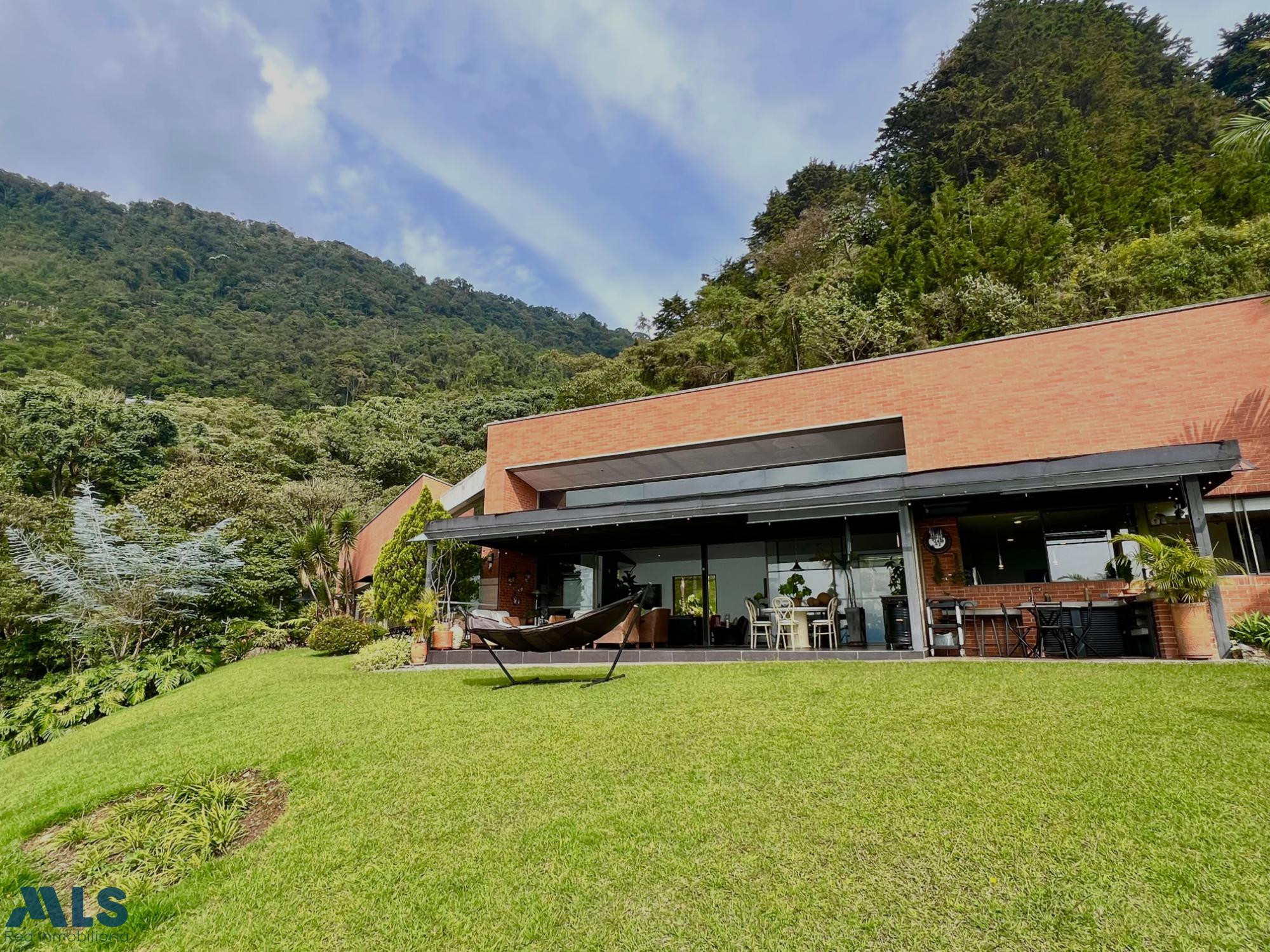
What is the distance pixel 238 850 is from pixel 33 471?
1190 inches

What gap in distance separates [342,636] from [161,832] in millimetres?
10521

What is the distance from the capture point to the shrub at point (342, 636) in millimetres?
13836

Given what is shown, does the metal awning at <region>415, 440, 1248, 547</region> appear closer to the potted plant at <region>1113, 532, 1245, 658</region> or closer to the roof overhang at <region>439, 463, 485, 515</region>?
the potted plant at <region>1113, 532, 1245, 658</region>

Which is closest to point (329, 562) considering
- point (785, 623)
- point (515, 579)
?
point (515, 579)

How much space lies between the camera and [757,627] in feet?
40.3

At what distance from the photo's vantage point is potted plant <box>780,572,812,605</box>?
12.3m

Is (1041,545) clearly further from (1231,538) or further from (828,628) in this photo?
(828,628)

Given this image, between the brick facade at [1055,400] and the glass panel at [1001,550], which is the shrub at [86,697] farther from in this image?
the glass panel at [1001,550]

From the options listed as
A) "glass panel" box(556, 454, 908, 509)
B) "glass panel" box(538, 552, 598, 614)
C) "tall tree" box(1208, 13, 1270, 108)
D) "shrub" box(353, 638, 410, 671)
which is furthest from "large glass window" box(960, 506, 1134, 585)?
"tall tree" box(1208, 13, 1270, 108)

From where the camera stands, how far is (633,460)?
14.7 meters

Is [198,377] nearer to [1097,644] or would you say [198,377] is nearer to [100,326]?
[100,326]

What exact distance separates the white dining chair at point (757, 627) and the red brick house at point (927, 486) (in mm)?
747

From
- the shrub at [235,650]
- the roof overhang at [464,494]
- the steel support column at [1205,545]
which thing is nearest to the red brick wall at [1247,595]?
the steel support column at [1205,545]

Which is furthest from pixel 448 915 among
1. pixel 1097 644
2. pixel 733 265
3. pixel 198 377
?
pixel 198 377
